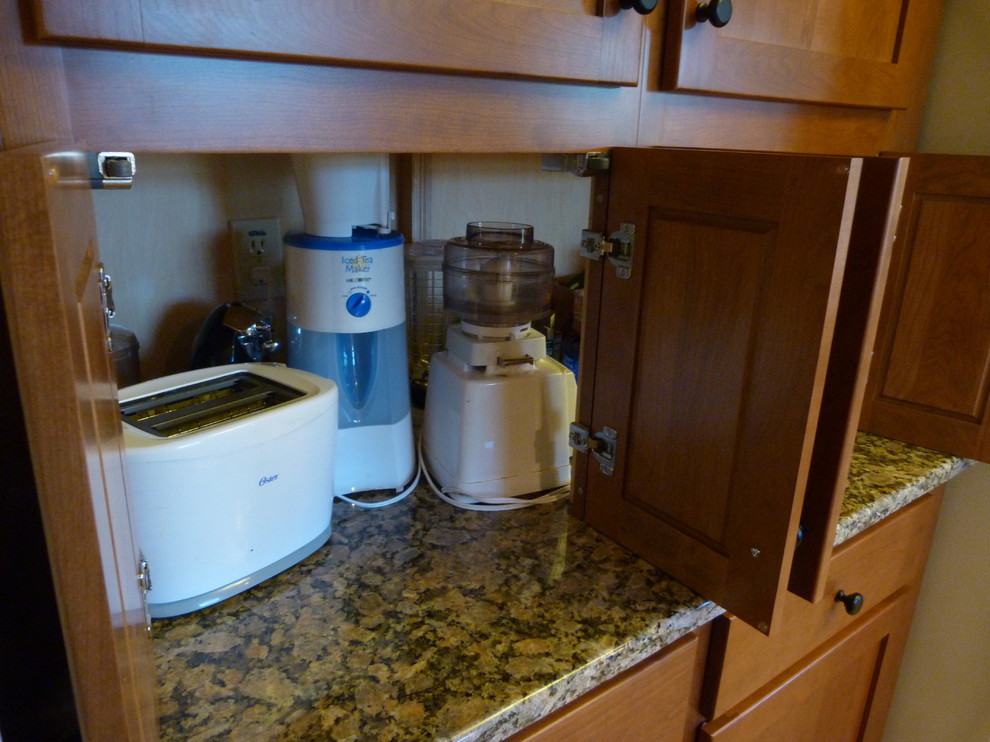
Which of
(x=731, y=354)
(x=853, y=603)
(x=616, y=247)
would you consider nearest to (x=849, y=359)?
(x=731, y=354)

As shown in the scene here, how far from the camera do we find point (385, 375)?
89cm

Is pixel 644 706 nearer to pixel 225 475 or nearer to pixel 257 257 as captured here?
pixel 225 475

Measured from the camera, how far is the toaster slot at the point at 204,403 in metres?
0.68

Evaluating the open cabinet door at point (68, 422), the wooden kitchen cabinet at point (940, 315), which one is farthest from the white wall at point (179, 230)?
the wooden kitchen cabinet at point (940, 315)

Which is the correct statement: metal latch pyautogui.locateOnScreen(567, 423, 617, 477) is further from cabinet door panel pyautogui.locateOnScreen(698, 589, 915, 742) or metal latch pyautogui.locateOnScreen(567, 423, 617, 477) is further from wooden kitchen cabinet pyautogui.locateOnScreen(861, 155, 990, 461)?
wooden kitchen cabinet pyautogui.locateOnScreen(861, 155, 990, 461)

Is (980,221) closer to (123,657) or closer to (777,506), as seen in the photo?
(777,506)

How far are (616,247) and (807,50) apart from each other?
34 cm

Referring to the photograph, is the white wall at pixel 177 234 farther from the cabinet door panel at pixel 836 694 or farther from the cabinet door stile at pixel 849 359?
the cabinet door panel at pixel 836 694

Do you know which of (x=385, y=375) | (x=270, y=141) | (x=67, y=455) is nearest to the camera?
(x=67, y=455)

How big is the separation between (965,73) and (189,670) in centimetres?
→ 128

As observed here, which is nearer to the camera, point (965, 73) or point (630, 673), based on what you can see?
point (630, 673)

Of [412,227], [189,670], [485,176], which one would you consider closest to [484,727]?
[189,670]

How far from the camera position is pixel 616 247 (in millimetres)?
772

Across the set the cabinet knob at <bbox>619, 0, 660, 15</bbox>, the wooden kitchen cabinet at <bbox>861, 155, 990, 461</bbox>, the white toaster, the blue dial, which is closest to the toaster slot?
the white toaster
